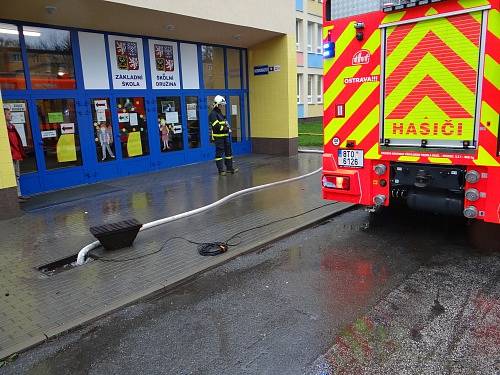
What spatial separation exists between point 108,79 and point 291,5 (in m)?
6.51

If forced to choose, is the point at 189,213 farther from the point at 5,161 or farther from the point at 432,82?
the point at 432,82

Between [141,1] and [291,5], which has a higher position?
[291,5]

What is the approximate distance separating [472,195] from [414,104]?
1.24 meters

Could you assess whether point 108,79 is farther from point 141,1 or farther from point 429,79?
point 429,79

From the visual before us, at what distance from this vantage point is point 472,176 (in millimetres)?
4691

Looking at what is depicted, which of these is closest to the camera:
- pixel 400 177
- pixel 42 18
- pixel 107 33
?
pixel 400 177

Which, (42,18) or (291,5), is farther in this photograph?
(291,5)

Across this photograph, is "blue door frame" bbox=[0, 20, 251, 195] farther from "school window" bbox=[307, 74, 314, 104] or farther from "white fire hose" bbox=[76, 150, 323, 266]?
"school window" bbox=[307, 74, 314, 104]

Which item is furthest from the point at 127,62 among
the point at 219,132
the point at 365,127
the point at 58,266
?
the point at 365,127

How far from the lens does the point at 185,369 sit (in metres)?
3.20

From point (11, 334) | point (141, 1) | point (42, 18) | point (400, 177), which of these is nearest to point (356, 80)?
point (400, 177)

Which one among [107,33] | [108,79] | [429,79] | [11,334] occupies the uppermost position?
[107,33]

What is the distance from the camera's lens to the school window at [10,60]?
917 cm

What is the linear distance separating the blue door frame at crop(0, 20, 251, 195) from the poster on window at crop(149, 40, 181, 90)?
0.16 meters
